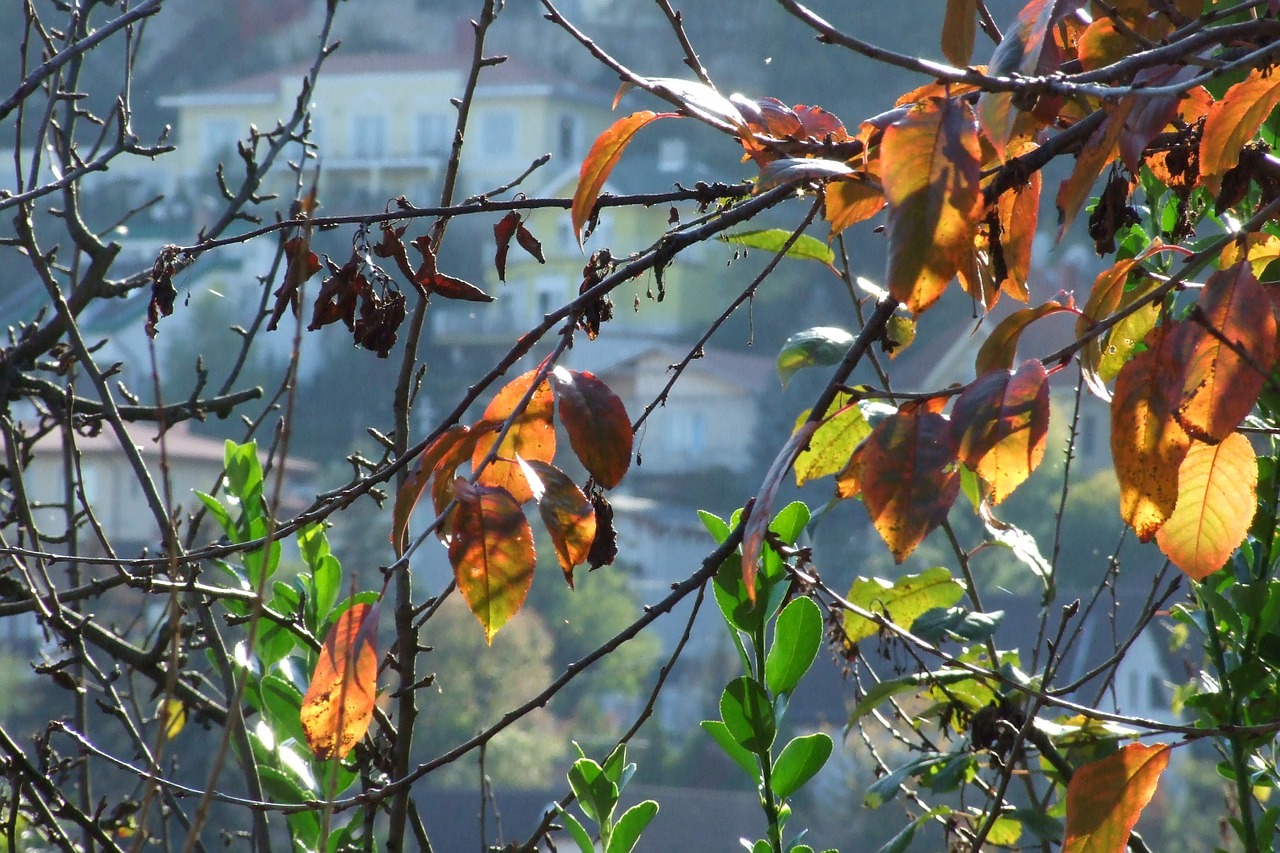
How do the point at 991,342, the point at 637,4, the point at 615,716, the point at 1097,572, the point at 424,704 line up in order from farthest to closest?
the point at 637,4 < the point at 615,716 < the point at 1097,572 < the point at 424,704 < the point at 991,342

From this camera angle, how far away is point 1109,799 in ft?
2.07

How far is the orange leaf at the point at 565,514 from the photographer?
573mm

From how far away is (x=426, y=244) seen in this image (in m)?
0.72

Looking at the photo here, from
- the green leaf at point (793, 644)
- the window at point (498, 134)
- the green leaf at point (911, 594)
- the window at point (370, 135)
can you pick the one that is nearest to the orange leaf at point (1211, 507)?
the green leaf at point (793, 644)

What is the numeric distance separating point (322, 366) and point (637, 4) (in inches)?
393

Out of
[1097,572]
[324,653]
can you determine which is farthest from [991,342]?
[1097,572]

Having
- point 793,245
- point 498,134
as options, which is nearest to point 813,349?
point 793,245

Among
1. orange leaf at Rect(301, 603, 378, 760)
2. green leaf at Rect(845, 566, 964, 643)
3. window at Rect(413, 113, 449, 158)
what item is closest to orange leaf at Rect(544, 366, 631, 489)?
orange leaf at Rect(301, 603, 378, 760)

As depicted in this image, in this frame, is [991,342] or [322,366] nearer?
[991,342]

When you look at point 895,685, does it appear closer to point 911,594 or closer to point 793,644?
point 911,594

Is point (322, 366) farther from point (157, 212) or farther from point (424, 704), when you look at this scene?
point (157, 212)

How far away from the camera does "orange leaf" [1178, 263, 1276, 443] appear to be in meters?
0.50

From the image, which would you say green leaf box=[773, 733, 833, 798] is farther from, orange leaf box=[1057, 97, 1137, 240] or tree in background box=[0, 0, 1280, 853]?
orange leaf box=[1057, 97, 1137, 240]

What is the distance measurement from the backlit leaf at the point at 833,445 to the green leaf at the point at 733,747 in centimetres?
18
